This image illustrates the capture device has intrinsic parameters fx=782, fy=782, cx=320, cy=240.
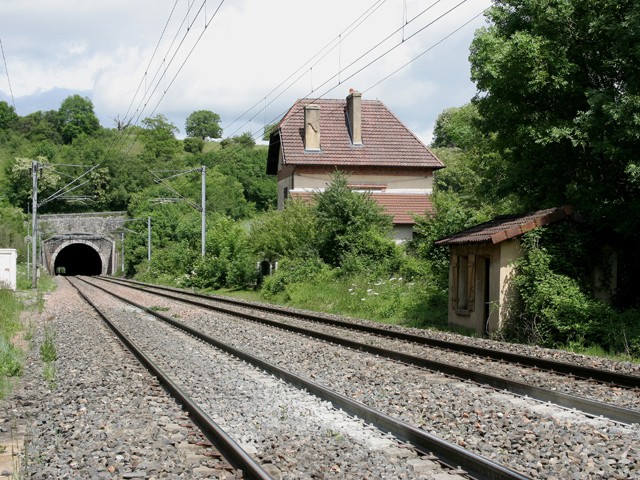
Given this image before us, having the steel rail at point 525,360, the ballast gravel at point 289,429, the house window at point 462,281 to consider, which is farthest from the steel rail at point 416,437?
the house window at point 462,281

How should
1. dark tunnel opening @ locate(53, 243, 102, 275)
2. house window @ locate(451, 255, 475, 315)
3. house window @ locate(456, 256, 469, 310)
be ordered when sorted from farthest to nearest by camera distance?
dark tunnel opening @ locate(53, 243, 102, 275) → house window @ locate(456, 256, 469, 310) → house window @ locate(451, 255, 475, 315)

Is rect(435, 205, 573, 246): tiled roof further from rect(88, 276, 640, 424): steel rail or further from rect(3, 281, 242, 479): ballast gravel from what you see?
rect(3, 281, 242, 479): ballast gravel

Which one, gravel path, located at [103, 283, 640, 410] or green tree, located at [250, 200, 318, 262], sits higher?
green tree, located at [250, 200, 318, 262]

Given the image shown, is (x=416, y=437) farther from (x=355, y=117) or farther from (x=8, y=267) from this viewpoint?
(x=355, y=117)

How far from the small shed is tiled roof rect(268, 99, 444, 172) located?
25.3m

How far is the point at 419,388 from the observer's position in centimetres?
993

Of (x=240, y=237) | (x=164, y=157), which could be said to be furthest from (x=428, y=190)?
(x=164, y=157)

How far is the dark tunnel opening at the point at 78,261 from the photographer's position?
106 m

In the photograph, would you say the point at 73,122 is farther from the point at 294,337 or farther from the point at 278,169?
the point at 294,337

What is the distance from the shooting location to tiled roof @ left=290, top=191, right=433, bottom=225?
131ft

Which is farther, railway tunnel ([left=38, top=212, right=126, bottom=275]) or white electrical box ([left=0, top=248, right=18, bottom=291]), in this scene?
railway tunnel ([left=38, top=212, right=126, bottom=275])

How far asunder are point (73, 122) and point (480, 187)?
504 ft

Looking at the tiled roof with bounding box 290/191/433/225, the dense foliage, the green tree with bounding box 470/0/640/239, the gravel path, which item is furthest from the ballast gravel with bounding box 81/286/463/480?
the tiled roof with bounding box 290/191/433/225

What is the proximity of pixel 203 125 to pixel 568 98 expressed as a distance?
165998 millimetres
